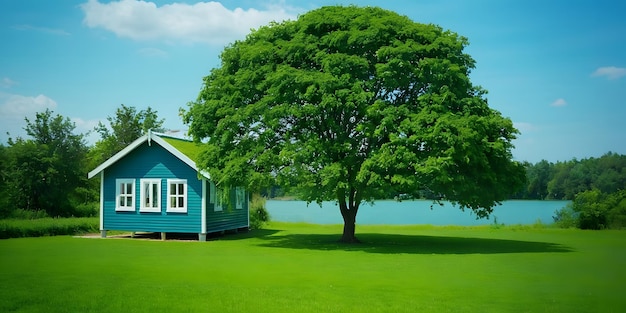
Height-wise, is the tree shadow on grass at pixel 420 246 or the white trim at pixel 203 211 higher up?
the white trim at pixel 203 211

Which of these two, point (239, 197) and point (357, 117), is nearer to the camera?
point (357, 117)

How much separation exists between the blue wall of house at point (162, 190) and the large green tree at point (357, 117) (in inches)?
110

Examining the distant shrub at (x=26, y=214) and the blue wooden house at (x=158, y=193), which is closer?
the blue wooden house at (x=158, y=193)

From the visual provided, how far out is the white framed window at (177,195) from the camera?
91.6 feet

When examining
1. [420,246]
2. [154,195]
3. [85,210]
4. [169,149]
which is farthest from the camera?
[85,210]

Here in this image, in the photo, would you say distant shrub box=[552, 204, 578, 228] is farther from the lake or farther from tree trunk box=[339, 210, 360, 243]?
tree trunk box=[339, 210, 360, 243]

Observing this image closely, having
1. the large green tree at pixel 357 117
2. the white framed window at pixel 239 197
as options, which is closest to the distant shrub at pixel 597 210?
the large green tree at pixel 357 117

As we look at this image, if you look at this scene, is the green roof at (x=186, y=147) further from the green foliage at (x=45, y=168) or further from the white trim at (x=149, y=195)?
the green foliage at (x=45, y=168)

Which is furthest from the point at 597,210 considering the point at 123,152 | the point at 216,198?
the point at 123,152

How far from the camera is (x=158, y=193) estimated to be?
28.4 m

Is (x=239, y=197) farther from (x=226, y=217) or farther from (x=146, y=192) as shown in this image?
(x=146, y=192)

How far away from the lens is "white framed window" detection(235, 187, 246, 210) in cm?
3201

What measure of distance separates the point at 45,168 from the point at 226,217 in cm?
1568

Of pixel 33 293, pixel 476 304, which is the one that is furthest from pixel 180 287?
pixel 476 304
